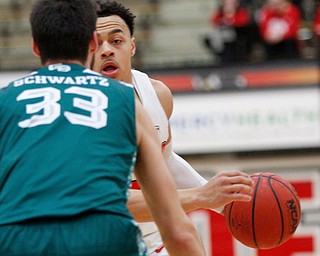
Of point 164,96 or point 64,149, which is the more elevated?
point 164,96

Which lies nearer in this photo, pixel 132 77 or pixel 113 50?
pixel 113 50

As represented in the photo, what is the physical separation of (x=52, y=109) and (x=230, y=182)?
109cm

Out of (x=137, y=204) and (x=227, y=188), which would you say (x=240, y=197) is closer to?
(x=227, y=188)

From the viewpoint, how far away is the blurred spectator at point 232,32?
44.6 ft

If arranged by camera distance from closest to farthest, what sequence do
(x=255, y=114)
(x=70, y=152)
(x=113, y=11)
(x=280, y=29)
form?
(x=70, y=152)
(x=113, y=11)
(x=255, y=114)
(x=280, y=29)

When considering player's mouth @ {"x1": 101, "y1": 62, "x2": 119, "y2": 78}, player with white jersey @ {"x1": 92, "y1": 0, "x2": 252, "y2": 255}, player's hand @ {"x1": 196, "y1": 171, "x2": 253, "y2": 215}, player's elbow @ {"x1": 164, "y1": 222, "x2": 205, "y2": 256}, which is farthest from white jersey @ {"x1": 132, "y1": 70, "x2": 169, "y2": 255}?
player's elbow @ {"x1": 164, "y1": 222, "x2": 205, "y2": 256}

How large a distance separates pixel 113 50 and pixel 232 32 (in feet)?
27.1

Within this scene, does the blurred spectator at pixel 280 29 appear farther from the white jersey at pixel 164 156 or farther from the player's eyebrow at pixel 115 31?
the player's eyebrow at pixel 115 31

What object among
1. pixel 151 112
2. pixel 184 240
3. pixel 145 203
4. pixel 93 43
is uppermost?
pixel 151 112

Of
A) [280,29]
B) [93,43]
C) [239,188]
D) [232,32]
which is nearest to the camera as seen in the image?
[93,43]

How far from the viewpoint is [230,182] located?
3953 mm

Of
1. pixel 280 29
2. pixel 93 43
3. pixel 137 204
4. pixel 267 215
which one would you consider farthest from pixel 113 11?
pixel 280 29

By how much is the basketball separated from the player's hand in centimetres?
95

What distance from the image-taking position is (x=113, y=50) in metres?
5.56
